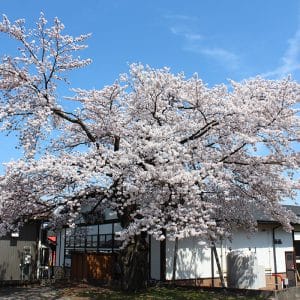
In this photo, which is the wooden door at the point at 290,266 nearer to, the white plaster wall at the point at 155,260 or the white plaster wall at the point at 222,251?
the white plaster wall at the point at 222,251

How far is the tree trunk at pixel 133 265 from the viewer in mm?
13734

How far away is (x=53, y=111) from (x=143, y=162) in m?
3.48

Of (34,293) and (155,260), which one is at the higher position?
(155,260)

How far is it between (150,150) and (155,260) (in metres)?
7.40

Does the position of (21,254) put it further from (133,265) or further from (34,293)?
(133,265)

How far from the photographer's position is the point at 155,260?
1750cm

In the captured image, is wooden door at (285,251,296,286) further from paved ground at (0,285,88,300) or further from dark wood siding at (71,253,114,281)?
paved ground at (0,285,88,300)

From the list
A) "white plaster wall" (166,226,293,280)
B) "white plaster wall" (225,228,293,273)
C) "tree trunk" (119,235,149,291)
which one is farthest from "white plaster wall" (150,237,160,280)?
"white plaster wall" (225,228,293,273)

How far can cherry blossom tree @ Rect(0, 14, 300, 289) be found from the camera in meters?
11.6

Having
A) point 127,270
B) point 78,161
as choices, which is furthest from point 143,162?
point 127,270

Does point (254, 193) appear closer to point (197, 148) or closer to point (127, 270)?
point (197, 148)

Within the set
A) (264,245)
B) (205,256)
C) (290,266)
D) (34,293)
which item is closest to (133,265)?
(34,293)

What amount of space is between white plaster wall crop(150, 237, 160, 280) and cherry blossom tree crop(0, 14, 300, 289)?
3.06m

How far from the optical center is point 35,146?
12.7 m
